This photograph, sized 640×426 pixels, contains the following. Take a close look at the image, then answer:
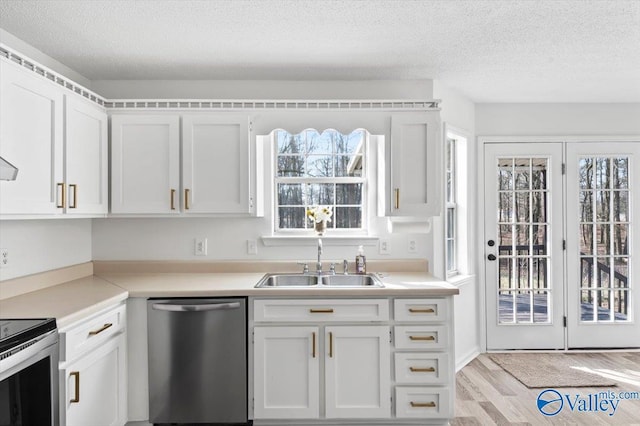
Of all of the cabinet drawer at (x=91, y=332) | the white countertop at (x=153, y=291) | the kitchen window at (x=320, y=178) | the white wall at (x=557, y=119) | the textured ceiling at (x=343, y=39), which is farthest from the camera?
the white wall at (x=557, y=119)

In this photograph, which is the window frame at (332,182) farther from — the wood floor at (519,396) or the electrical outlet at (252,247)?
the wood floor at (519,396)

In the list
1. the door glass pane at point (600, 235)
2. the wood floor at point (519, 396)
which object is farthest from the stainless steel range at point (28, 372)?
the door glass pane at point (600, 235)

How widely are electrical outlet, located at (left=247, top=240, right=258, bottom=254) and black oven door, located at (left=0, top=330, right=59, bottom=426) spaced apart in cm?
159

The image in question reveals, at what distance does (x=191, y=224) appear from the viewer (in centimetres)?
333

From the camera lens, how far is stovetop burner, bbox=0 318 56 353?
1.59 meters

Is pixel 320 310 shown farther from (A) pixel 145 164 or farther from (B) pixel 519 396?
(B) pixel 519 396

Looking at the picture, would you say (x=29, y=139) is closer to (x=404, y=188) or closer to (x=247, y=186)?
(x=247, y=186)

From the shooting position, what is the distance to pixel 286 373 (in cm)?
259

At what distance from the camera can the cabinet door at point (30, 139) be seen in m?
1.99

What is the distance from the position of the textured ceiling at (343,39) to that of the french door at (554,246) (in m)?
0.82

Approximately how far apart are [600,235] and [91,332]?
429 centimetres

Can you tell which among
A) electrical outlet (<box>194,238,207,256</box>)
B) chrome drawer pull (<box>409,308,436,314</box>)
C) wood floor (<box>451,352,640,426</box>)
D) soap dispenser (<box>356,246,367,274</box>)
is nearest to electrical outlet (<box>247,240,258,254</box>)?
electrical outlet (<box>194,238,207,256</box>)

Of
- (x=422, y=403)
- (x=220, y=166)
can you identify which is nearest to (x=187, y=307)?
(x=220, y=166)

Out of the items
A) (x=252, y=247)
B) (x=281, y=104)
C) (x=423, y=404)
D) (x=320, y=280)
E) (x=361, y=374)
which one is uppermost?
(x=281, y=104)
